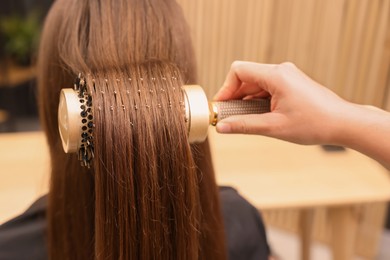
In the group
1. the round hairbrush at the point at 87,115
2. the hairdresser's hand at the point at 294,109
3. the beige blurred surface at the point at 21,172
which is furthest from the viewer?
the beige blurred surface at the point at 21,172

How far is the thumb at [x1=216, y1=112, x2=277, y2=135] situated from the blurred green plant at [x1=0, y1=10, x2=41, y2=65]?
2583mm

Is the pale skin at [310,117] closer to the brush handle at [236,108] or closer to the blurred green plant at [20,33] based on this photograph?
the brush handle at [236,108]

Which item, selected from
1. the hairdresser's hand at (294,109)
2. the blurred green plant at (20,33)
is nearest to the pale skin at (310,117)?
the hairdresser's hand at (294,109)

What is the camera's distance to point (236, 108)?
22.9 inches

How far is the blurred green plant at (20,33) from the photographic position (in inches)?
113

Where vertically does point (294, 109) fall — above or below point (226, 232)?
above

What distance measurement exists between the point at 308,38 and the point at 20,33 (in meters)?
2.05

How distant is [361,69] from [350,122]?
1315mm

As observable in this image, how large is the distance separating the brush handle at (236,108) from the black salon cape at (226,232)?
0.40 meters

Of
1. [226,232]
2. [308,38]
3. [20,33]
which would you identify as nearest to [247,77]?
[226,232]

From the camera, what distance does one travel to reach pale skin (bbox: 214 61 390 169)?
0.60 metres

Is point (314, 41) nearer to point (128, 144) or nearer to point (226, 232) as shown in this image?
point (226, 232)

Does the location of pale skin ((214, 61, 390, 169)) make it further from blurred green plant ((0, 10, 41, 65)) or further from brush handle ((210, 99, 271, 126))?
blurred green plant ((0, 10, 41, 65))

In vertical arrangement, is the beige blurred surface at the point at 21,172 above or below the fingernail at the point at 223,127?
below
